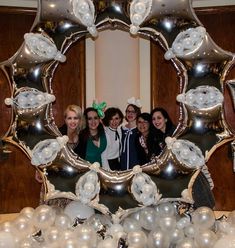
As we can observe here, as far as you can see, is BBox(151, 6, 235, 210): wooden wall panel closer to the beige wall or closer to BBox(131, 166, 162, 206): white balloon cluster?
the beige wall

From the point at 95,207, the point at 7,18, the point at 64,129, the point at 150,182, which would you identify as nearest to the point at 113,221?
the point at 95,207

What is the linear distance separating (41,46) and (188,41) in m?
0.71

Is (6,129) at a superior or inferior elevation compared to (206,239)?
superior

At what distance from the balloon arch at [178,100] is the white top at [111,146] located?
0.23 meters

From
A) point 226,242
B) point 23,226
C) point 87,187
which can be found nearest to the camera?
point 226,242

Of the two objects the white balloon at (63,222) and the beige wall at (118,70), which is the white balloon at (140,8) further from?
the white balloon at (63,222)

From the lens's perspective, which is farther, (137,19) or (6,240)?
(137,19)

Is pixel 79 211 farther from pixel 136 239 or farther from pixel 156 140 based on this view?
pixel 156 140

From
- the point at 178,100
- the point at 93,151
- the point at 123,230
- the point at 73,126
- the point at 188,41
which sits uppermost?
the point at 188,41

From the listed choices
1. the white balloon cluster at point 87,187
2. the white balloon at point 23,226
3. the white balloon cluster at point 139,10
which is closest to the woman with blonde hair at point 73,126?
the white balloon cluster at point 87,187

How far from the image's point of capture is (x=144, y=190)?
1.92m

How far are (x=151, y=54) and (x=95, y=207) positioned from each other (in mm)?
1381

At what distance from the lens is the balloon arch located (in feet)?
6.40

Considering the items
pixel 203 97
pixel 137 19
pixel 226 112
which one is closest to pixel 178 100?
pixel 203 97
